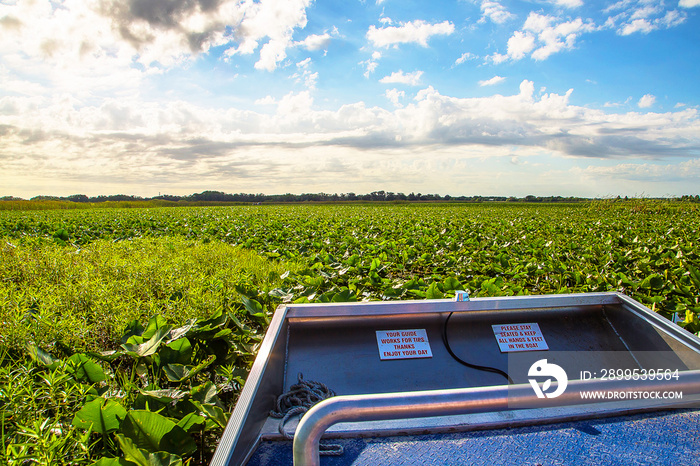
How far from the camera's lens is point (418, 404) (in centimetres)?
90

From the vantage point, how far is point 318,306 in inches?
90.6

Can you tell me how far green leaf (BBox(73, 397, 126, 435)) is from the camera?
157cm

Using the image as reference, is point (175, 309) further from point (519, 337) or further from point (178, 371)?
point (519, 337)

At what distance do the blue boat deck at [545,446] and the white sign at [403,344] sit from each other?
787 mm

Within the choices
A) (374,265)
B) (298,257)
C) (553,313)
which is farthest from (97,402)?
(298,257)

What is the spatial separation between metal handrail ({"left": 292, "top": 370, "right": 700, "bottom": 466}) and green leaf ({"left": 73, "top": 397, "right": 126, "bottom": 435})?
116 centimetres

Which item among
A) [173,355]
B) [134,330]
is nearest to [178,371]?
[173,355]

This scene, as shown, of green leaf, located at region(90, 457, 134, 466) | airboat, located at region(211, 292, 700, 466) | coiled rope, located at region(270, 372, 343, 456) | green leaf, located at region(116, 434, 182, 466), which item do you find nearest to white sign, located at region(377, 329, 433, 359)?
airboat, located at region(211, 292, 700, 466)

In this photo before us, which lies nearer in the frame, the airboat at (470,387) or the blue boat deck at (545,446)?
the airboat at (470,387)

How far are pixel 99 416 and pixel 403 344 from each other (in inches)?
62.3

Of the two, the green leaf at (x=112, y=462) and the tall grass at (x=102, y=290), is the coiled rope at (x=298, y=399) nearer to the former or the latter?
the green leaf at (x=112, y=462)

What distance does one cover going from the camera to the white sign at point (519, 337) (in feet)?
8.05

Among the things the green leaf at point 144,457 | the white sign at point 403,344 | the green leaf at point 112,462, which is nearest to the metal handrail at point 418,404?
the green leaf at point 144,457

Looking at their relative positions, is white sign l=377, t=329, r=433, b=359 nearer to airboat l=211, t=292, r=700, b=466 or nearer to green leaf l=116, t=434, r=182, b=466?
airboat l=211, t=292, r=700, b=466
